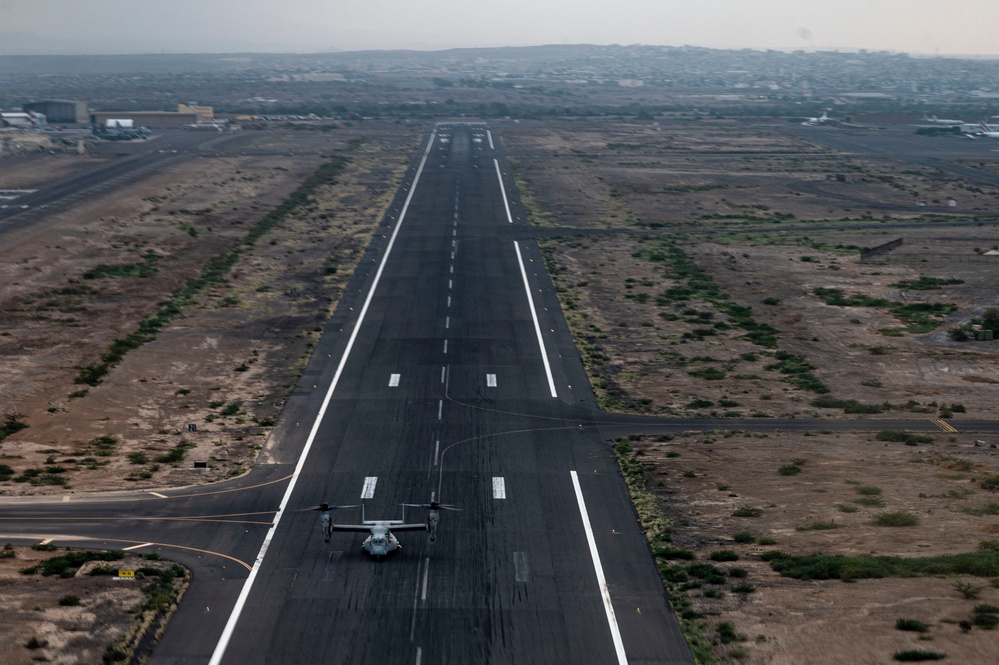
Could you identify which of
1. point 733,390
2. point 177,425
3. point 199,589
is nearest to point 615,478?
point 733,390

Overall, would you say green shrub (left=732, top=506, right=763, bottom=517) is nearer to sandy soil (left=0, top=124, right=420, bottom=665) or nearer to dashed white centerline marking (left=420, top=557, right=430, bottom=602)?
dashed white centerline marking (left=420, top=557, right=430, bottom=602)

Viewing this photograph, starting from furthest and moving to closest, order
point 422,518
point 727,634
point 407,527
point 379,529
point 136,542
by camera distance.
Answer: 1. point 422,518
2. point 136,542
3. point 407,527
4. point 379,529
5. point 727,634

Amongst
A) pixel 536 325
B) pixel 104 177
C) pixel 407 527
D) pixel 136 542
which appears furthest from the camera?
pixel 104 177

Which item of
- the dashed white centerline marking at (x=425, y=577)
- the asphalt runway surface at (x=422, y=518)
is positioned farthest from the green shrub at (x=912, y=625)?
the dashed white centerline marking at (x=425, y=577)

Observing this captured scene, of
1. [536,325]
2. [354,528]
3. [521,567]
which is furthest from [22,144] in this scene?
[521,567]

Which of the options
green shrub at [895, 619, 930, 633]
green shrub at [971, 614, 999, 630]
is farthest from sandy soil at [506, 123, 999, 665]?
green shrub at [971, 614, 999, 630]

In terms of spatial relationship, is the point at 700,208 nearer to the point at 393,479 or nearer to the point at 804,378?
the point at 804,378

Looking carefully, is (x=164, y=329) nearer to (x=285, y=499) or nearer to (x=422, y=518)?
(x=285, y=499)
